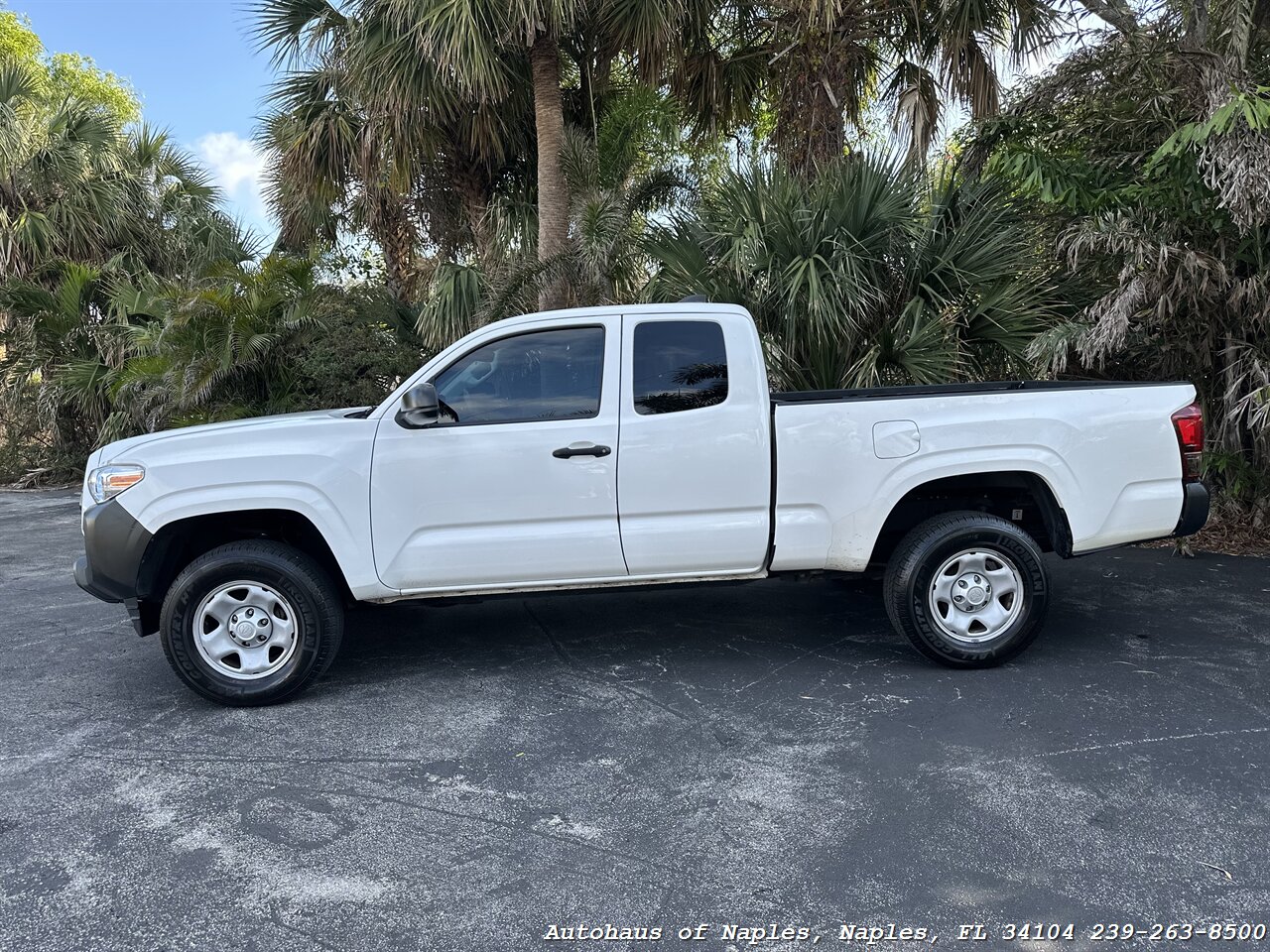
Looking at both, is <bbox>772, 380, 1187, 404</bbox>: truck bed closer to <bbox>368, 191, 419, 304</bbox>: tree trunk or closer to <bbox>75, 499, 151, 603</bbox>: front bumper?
<bbox>75, 499, 151, 603</bbox>: front bumper

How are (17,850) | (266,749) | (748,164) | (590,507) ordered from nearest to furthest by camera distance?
1. (17,850)
2. (266,749)
3. (590,507)
4. (748,164)

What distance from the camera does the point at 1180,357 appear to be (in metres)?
8.16

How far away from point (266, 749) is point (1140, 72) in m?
8.26

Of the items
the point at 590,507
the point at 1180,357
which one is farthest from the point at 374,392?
the point at 1180,357

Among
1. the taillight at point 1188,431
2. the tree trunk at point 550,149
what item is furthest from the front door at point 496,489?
the tree trunk at point 550,149

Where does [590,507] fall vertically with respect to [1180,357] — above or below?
below

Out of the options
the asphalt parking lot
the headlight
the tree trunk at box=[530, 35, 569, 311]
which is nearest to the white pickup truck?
the headlight

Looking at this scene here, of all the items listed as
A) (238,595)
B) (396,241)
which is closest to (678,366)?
(238,595)

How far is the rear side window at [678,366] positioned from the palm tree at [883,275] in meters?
2.89

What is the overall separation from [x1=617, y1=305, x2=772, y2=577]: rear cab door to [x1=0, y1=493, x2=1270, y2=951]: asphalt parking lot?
68 cm

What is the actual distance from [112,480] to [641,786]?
9.82ft

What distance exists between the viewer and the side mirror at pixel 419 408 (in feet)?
15.7

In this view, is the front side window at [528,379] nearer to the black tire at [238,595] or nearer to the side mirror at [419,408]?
the side mirror at [419,408]

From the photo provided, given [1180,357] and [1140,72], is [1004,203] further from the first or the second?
[1180,357]
